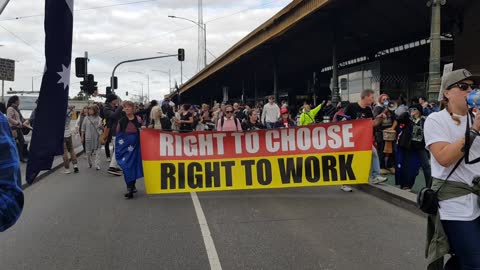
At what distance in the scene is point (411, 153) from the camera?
28.3 ft

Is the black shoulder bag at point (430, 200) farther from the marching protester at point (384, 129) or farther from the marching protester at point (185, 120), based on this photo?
the marching protester at point (185, 120)

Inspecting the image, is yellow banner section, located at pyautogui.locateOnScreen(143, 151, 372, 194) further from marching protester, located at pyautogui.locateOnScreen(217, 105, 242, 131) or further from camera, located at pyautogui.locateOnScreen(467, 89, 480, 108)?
camera, located at pyautogui.locateOnScreen(467, 89, 480, 108)

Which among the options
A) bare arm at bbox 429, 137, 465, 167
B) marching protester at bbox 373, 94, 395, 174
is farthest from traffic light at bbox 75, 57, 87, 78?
bare arm at bbox 429, 137, 465, 167

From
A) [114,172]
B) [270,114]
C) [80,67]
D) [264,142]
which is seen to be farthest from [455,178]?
[80,67]

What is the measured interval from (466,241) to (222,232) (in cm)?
387

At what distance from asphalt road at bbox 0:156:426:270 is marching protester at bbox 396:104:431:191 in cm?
71

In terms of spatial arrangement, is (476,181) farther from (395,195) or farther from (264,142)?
(264,142)

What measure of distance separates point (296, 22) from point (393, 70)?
1216 cm

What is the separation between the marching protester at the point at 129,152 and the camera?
8.80 m

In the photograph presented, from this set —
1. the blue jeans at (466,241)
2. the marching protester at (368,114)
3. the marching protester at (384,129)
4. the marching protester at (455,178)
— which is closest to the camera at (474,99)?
the marching protester at (455,178)

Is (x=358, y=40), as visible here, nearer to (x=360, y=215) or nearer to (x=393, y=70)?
(x=393, y=70)

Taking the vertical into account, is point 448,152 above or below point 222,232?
above

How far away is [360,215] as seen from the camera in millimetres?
7285

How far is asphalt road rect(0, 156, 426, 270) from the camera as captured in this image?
205 inches
